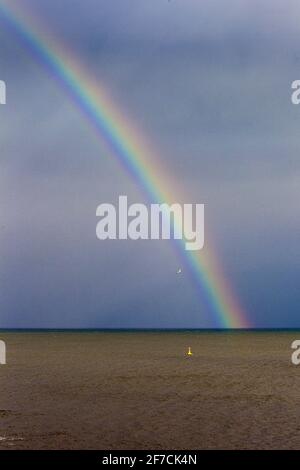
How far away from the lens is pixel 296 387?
44.2 meters

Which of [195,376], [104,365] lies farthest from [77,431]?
[104,365]

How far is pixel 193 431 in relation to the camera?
87.7 feet

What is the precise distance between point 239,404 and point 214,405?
1160 mm

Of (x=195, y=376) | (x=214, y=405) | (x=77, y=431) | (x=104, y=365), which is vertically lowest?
(x=77, y=431)

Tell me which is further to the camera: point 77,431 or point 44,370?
point 44,370

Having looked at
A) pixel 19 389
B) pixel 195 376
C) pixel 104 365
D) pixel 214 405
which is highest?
pixel 104 365
